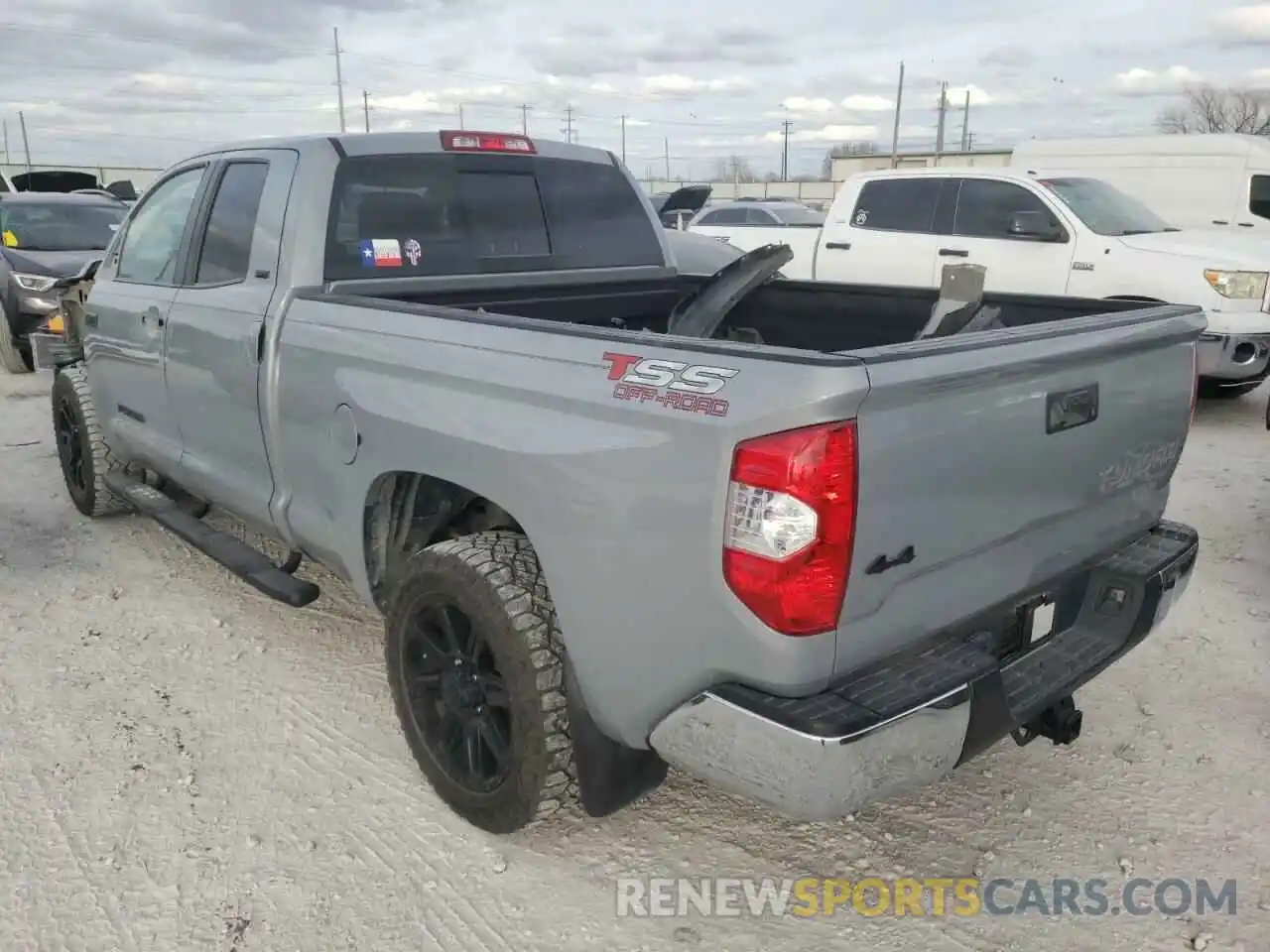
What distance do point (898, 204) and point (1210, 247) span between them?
9.09ft

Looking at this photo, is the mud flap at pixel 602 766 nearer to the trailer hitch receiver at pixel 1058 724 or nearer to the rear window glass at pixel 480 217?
the trailer hitch receiver at pixel 1058 724

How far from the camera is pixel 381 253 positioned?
3658 mm

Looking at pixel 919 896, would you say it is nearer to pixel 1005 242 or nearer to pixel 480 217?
pixel 480 217

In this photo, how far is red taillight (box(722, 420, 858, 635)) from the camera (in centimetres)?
198

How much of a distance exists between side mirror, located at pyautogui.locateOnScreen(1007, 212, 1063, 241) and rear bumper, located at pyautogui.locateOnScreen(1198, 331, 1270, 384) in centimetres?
149

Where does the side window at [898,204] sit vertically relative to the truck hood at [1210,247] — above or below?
above

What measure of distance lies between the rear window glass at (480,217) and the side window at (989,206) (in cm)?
525

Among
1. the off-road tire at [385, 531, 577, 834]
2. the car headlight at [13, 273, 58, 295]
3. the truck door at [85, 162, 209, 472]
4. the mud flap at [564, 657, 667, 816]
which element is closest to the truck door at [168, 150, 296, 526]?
the truck door at [85, 162, 209, 472]

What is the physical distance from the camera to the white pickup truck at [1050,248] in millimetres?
7582

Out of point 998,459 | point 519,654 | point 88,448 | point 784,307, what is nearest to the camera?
point 998,459

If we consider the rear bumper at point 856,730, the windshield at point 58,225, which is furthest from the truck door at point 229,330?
the windshield at point 58,225

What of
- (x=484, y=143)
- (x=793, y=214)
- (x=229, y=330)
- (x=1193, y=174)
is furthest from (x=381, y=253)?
(x=793, y=214)

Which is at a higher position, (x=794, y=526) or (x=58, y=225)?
(x=58, y=225)

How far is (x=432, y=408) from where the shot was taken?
276 centimetres
